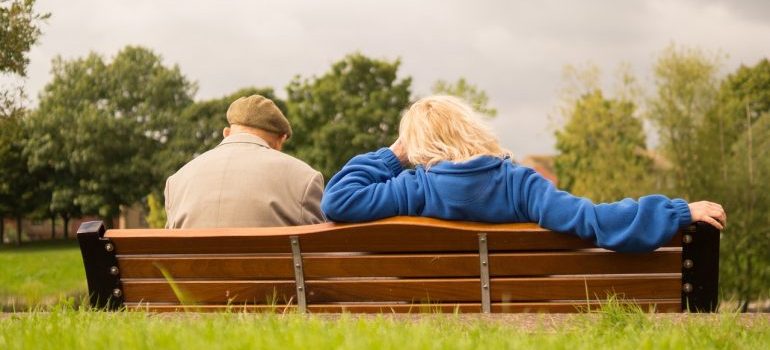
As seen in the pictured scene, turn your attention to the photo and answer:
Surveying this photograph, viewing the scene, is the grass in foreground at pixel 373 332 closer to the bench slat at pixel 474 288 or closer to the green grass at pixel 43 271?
the bench slat at pixel 474 288

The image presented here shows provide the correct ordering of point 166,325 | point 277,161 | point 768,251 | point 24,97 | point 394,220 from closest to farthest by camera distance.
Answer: point 166,325 < point 394,220 < point 277,161 < point 24,97 < point 768,251

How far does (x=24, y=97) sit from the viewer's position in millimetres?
19938

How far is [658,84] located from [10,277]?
26609mm

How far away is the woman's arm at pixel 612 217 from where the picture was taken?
4.81 metres

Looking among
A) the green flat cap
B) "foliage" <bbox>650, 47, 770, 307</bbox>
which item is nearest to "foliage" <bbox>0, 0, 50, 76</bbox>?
the green flat cap

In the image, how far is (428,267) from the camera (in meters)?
5.02

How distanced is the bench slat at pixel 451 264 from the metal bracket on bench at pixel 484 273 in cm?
3

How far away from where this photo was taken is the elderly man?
591 centimetres

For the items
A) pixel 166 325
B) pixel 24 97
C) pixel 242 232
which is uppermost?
pixel 24 97

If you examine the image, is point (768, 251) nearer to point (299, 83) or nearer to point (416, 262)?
point (299, 83)

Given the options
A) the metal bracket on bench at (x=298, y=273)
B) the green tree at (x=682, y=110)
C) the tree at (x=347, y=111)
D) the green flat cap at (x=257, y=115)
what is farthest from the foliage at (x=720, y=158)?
the metal bracket on bench at (x=298, y=273)

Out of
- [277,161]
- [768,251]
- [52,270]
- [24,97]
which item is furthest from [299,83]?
[277,161]

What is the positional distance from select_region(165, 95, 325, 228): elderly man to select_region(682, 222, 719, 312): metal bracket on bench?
2195mm

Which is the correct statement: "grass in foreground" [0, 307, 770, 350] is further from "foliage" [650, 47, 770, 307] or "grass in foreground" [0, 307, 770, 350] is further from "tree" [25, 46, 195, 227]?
"tree" [25, 46, 195, 227]
